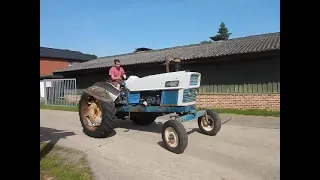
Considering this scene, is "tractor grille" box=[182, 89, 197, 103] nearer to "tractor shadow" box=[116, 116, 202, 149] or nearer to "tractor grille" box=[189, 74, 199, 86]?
"tractor grille" box=[189, 74, 199, 86]

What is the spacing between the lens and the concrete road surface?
390cm

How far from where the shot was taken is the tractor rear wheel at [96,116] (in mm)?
5996

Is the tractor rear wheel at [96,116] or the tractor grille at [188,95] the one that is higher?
the tractor grille at [188,95]

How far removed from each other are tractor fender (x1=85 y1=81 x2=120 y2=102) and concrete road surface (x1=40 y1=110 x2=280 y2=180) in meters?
0.99

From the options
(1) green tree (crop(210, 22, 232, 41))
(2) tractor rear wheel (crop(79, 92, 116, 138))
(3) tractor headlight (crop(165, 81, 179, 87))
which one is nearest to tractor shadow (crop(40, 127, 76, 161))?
(2) tractor rear wheel (crop(79, 92, 116, 138))

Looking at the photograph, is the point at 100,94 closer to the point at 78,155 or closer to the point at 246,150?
the point at 78,155

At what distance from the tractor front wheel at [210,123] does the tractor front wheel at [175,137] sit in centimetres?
150

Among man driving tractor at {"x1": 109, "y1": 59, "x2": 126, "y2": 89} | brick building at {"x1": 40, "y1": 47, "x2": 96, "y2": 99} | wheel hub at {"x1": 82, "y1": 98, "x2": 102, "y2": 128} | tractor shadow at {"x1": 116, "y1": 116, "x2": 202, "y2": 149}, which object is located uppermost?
brick building at {"x1": 40, "y1": 47, "x2": 96, "y2": 99}

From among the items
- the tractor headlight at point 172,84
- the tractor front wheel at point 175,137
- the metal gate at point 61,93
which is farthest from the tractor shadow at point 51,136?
the metal gate at point 61,93

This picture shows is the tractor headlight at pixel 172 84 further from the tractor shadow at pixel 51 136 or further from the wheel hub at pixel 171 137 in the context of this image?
the tractor shadow at pixel 51 136

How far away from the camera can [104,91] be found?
6.47 meters
